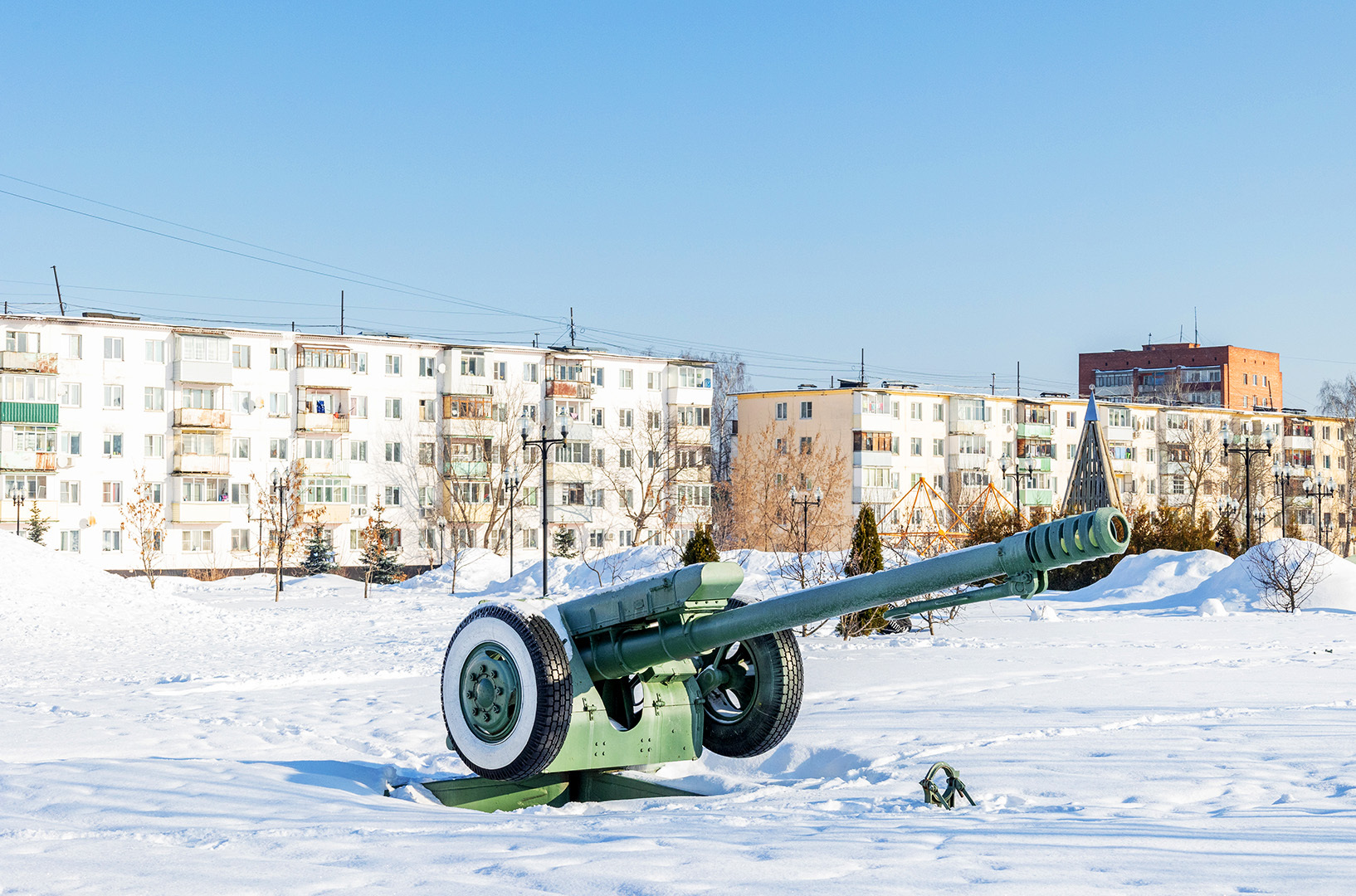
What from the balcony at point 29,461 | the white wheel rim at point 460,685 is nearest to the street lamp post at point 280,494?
the balcony at point 29,461

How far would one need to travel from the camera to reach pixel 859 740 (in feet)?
33.9

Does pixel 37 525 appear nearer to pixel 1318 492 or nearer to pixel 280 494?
pixel 280 494

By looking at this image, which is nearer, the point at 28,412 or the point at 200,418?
the point at 28,412

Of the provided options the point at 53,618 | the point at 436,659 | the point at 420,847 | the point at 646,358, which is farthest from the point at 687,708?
the point at 646,358

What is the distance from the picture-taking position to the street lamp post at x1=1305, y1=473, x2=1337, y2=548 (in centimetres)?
5940

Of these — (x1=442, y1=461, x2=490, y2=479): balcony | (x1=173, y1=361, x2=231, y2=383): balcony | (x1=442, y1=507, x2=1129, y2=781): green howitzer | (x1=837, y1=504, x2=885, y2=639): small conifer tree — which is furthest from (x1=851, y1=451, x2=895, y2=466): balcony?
(x1=442, y1=507, x2=1129, y2=781): green howitzer

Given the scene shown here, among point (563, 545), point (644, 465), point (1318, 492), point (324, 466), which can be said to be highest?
point (644, 465)

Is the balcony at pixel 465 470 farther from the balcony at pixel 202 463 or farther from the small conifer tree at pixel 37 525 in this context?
the small conifer tree at pixel 37 525

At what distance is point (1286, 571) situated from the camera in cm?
2964

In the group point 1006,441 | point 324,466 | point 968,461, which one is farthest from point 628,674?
point 1006,441

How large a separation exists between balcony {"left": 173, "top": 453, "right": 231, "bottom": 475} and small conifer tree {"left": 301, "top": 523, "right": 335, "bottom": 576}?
17.0 feet

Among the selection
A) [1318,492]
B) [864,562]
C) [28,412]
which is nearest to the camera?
[864,562]

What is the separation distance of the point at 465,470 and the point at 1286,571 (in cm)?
4645

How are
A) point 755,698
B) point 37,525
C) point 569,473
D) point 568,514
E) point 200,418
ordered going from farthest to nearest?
1. point 568,514
2. point 569,473
3. point 200,418
4. point 37,525
5. point 755,698
